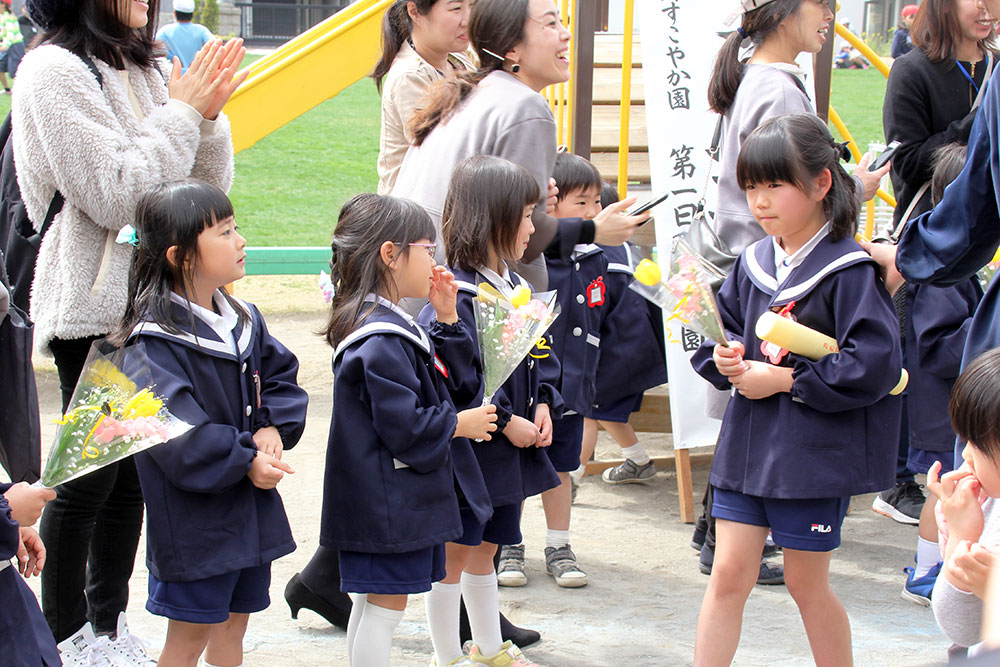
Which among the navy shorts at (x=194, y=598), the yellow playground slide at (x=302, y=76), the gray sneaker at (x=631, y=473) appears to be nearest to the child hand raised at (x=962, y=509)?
the navy shorts at (x=194, y=598)

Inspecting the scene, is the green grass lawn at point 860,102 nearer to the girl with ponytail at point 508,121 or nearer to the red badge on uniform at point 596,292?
the red badge on uniform at point 596,292

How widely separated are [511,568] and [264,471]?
1.67m

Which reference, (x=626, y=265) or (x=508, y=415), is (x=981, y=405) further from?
(x=626, y=265)

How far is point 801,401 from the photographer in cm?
268

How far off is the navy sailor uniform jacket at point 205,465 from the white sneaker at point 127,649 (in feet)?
2.07

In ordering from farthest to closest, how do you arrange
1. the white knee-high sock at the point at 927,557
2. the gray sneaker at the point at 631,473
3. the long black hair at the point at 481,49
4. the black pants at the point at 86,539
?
the gray sneaker at the point at 631,473
the white knee-high sock at the point at 927,557
the long black hair at the point at 481,49
the black pants at the point at 86,539

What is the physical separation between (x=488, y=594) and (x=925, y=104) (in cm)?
289

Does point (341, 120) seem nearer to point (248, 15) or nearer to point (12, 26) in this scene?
point (12, 26)

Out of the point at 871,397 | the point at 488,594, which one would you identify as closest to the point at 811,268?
the point at 871,397

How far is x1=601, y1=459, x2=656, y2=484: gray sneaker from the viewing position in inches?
201

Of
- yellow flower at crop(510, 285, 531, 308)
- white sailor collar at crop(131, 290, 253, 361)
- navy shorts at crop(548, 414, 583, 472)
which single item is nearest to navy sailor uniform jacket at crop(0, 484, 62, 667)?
white sailor collar at crop(131, 290, 253, 361)

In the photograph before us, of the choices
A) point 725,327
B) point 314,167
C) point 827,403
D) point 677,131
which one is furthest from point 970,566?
point 314,167

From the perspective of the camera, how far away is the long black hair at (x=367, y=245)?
277 cm

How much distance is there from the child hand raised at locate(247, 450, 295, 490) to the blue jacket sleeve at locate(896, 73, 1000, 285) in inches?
62.4
